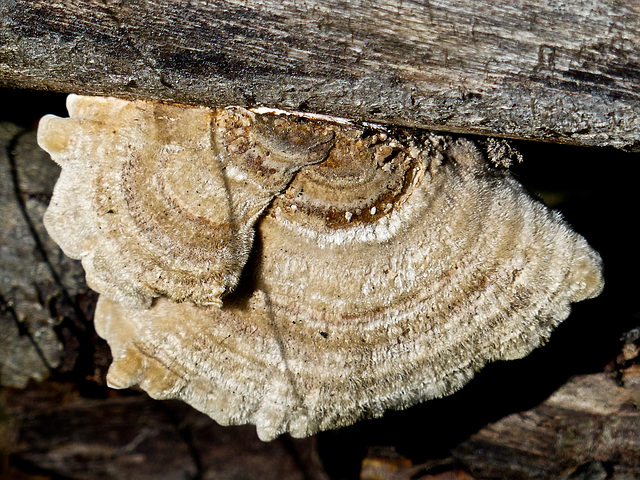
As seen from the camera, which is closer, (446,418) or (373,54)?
(373,54)

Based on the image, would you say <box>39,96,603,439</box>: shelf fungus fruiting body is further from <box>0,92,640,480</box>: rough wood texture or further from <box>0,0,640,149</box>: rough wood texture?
<box>0,92,640,480</box>: rough wood texture

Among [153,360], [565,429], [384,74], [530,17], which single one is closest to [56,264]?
[153,360]

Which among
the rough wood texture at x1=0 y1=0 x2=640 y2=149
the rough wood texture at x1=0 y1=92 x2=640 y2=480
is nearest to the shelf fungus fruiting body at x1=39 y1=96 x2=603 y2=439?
the rough wood texture at x1=0 y1=0 x2=640 y2=149

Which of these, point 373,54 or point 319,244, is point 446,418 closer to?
point 319,244

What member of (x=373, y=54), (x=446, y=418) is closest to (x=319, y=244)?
(x=373, y=54)

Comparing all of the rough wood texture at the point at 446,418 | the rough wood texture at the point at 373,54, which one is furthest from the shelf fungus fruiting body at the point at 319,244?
the rough wood texture at the point at 446,418

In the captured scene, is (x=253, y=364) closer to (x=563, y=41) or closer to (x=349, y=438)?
(x=349, y=438)
